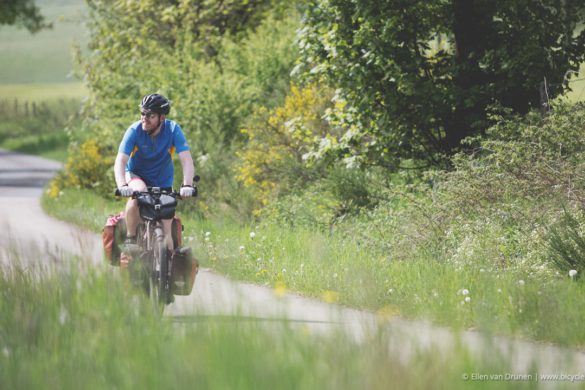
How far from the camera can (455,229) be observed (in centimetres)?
1061

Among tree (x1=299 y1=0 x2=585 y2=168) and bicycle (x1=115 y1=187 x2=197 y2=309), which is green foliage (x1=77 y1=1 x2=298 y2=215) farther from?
bicycle (x1=115 y1=187 x2=197 y2=309)

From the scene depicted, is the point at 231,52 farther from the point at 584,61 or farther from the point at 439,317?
the point at 439,317

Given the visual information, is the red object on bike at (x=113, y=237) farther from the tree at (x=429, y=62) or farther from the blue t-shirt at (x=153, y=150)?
the tree at (x=429, y=62)

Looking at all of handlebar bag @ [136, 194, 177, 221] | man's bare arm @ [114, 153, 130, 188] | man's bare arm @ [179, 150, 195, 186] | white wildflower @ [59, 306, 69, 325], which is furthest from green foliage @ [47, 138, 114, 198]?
white wildflower @ [59, 306, 69, 325]

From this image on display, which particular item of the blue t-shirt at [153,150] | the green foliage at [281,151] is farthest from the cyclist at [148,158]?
the green foliage at [281,151]

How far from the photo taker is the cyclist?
845 centimetres

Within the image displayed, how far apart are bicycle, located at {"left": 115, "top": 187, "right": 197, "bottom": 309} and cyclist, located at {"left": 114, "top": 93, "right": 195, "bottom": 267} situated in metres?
0.07

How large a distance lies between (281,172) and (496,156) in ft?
22.1

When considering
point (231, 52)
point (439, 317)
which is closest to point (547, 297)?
point (439, 317)

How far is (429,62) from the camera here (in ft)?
46.9

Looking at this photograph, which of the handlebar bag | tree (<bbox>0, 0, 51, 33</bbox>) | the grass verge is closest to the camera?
the grass verge

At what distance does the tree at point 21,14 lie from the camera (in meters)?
41.3

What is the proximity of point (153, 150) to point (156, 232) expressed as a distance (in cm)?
89

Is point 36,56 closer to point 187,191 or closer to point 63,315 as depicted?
point 187,191
